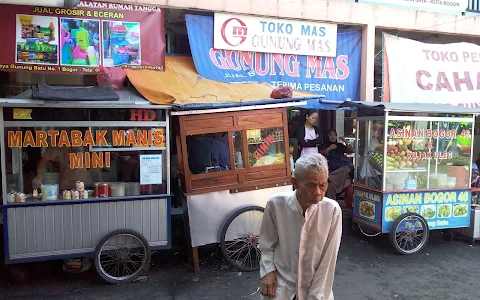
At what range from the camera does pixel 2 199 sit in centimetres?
446

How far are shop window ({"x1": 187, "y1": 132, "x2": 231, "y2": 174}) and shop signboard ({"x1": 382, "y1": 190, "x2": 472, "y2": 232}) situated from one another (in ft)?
8.16

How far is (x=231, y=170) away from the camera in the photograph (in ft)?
16.2

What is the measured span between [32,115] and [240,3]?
12.9 ft

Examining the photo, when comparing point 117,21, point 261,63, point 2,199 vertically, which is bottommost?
point 2,199

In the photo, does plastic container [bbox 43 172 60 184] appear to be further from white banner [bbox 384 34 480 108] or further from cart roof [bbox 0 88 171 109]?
white banner [bbox 384 34 480 108]

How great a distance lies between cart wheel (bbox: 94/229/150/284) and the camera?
4457 mm

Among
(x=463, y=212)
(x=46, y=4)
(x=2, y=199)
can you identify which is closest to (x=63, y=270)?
(x=2, y=199)

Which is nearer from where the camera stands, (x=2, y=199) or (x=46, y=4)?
(x=2, y=199)

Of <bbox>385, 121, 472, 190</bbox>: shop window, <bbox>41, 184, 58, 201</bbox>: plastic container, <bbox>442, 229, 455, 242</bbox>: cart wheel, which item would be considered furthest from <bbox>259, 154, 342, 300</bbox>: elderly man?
<bbox>442, 229, 455, 242</bbox>: cart wheel

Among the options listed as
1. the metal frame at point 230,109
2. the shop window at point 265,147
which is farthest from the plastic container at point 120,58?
the shop window at point 265,147

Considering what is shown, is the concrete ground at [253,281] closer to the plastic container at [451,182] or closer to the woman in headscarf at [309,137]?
the plastic container at [451,182]

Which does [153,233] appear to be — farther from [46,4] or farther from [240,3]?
[240,3]

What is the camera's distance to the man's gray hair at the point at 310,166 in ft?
6.37

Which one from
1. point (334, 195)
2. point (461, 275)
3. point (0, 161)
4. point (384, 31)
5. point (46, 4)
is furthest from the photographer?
point (384, 31)
